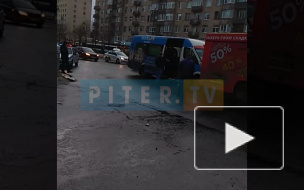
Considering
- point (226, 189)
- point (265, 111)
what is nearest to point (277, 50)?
point (265, 111)

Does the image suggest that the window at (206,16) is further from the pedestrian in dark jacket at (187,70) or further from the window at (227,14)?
the pedestrian in dark jacket at (187,70)

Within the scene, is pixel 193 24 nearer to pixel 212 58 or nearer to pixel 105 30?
pixel 105 30

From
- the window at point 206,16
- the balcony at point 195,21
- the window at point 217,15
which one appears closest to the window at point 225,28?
the window at point 217,15

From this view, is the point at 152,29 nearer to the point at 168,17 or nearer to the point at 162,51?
the point at 168,17

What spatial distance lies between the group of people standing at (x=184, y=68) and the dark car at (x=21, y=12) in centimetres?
679

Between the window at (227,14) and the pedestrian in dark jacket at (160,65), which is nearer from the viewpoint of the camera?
the pedestrian in dark jacket at (160,65)

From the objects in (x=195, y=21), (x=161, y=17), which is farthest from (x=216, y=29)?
(x=161, y=17)

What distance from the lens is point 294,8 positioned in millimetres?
7453

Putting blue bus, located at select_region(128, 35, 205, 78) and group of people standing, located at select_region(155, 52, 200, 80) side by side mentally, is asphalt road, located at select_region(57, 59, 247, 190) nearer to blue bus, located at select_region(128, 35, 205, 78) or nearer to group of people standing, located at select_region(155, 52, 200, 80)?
group of people standing, located at select_region(155, 52, 200, 80)

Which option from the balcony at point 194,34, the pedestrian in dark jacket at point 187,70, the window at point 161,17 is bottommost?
the pedestrian in dark jacket at point 187,70

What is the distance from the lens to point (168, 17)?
65.7m

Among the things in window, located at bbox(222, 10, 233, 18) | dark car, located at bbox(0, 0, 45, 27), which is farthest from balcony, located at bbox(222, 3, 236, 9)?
dark car, located at bbox(0, 0, 45, 27)

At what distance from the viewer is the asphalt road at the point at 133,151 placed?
3957 mm

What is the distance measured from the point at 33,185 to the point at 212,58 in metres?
8.69
